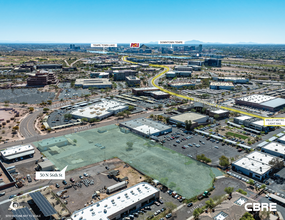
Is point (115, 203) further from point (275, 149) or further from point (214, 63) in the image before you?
point (214, 63)

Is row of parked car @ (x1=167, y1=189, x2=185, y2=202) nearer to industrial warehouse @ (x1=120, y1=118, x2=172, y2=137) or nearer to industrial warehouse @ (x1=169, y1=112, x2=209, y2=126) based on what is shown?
industrial warehouse @ (x1=120, y1=118, x2=172, y2=137)

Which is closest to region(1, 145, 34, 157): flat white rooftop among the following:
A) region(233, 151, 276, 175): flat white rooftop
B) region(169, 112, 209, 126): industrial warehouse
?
region(169, 112, 209, 126): industrial warehouse

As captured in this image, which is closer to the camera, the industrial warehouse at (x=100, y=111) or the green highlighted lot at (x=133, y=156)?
the green highlighted lot at (x=133, y=156)

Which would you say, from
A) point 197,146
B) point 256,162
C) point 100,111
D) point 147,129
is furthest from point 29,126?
point 256,162

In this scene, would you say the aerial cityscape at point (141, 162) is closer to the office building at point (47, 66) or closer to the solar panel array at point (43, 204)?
the solar panel array at point (43, 204)

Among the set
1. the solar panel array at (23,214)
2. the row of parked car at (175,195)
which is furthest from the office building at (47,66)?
the row of parked car at (175,195)

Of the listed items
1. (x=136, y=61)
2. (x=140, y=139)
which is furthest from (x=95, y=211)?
(x=136, y=61)

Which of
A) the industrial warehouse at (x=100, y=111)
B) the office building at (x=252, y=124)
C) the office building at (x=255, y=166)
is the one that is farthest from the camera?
the industrial warehouse at (x=100, y=111)

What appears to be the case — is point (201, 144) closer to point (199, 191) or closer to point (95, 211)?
point (199, 191)
